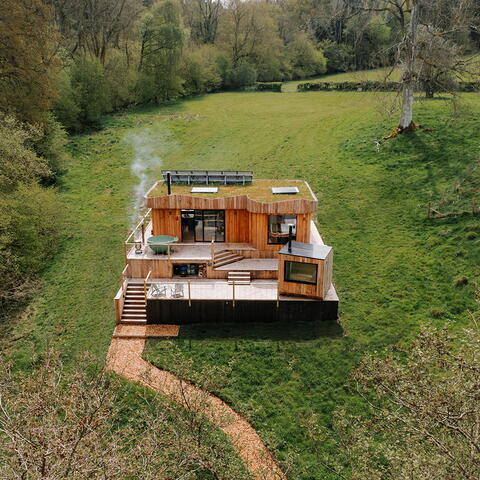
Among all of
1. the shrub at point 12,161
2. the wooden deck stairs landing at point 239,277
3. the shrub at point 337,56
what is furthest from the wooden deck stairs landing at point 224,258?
the shrub at point 337,56

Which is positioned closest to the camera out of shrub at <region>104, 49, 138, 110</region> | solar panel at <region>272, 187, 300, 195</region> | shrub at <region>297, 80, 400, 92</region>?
solar panel at <region>272, 187, 300, 195</region>

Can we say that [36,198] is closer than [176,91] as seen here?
Yes

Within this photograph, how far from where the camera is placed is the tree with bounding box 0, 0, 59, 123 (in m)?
25.7

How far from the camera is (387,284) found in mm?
19234

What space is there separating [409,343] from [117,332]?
36.4 ft

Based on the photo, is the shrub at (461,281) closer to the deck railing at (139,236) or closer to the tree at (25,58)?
the deck railing at (139,236)

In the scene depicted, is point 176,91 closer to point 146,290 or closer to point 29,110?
point 29,110

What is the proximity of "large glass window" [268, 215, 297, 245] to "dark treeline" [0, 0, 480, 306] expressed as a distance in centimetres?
1102

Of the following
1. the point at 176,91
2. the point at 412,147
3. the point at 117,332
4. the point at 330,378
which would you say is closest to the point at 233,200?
the point at 117,332

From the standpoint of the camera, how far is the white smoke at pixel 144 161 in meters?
27.4

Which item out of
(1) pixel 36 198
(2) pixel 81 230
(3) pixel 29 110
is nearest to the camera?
(1) pixel 36 198

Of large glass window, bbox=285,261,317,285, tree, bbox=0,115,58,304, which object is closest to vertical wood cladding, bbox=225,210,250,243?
large glass window, bbox=285,261,317,285

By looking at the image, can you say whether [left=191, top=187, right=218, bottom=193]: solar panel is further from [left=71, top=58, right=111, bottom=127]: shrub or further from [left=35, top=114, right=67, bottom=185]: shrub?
[left=71, top=58, right=111, bottom=127]: shrub

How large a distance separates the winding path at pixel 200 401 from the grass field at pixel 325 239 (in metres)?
0.39
